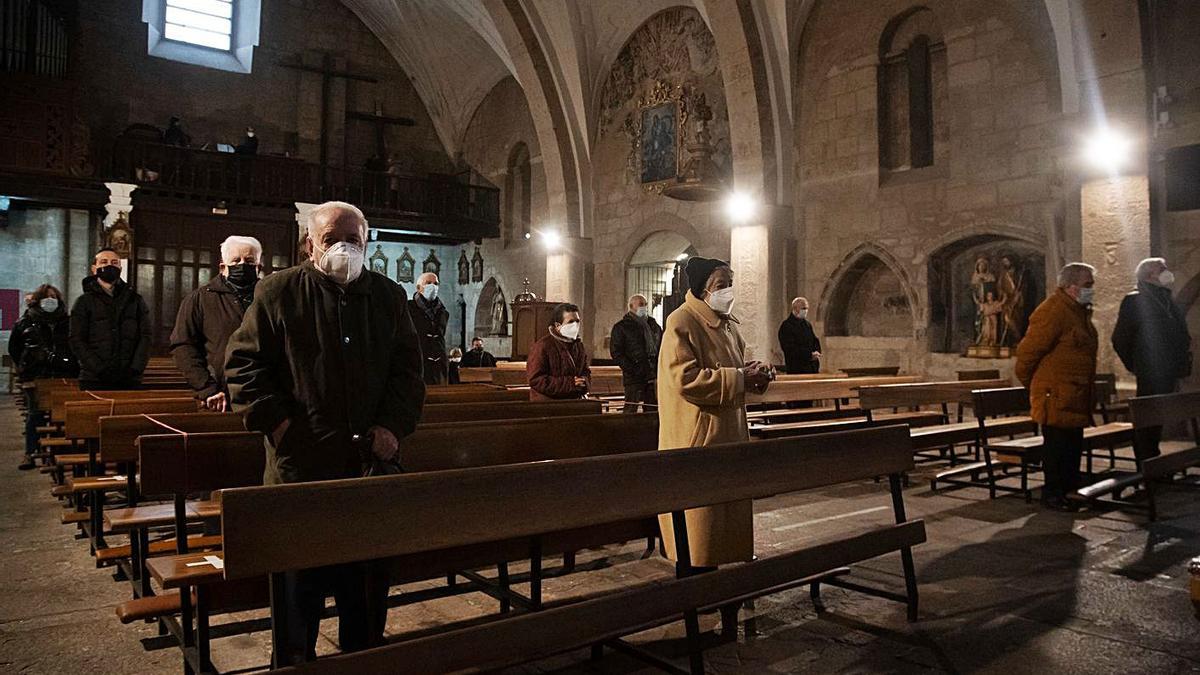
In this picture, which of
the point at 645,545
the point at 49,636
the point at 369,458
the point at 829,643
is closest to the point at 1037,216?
the point at 645,545

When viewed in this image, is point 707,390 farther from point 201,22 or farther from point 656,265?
point 201,22

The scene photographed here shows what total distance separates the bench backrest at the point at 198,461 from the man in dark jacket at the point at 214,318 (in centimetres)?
110

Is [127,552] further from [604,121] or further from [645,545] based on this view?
[604,121]

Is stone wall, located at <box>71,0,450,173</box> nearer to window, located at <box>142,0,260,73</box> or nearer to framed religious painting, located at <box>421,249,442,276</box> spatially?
window, located at <box>142,0,260,73</box>

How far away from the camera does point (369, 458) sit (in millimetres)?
2475

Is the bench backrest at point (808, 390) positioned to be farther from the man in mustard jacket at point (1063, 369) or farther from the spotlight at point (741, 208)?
the spotlight at point (741, 208)

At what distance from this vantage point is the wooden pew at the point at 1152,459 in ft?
15.9

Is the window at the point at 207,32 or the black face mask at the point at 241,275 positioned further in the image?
the window at the point at 207,32

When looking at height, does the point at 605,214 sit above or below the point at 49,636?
above

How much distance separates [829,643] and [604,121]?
45.9ft

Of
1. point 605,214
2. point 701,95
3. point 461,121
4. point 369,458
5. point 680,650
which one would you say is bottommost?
point 680,650

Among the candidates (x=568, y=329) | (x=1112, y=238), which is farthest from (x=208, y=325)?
(x=1112, y=238)

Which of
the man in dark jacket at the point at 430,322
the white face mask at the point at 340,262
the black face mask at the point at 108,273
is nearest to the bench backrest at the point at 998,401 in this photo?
the man in dark jacket at the point at 430,322

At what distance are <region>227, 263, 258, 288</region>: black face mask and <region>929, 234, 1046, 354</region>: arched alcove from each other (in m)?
9.02
